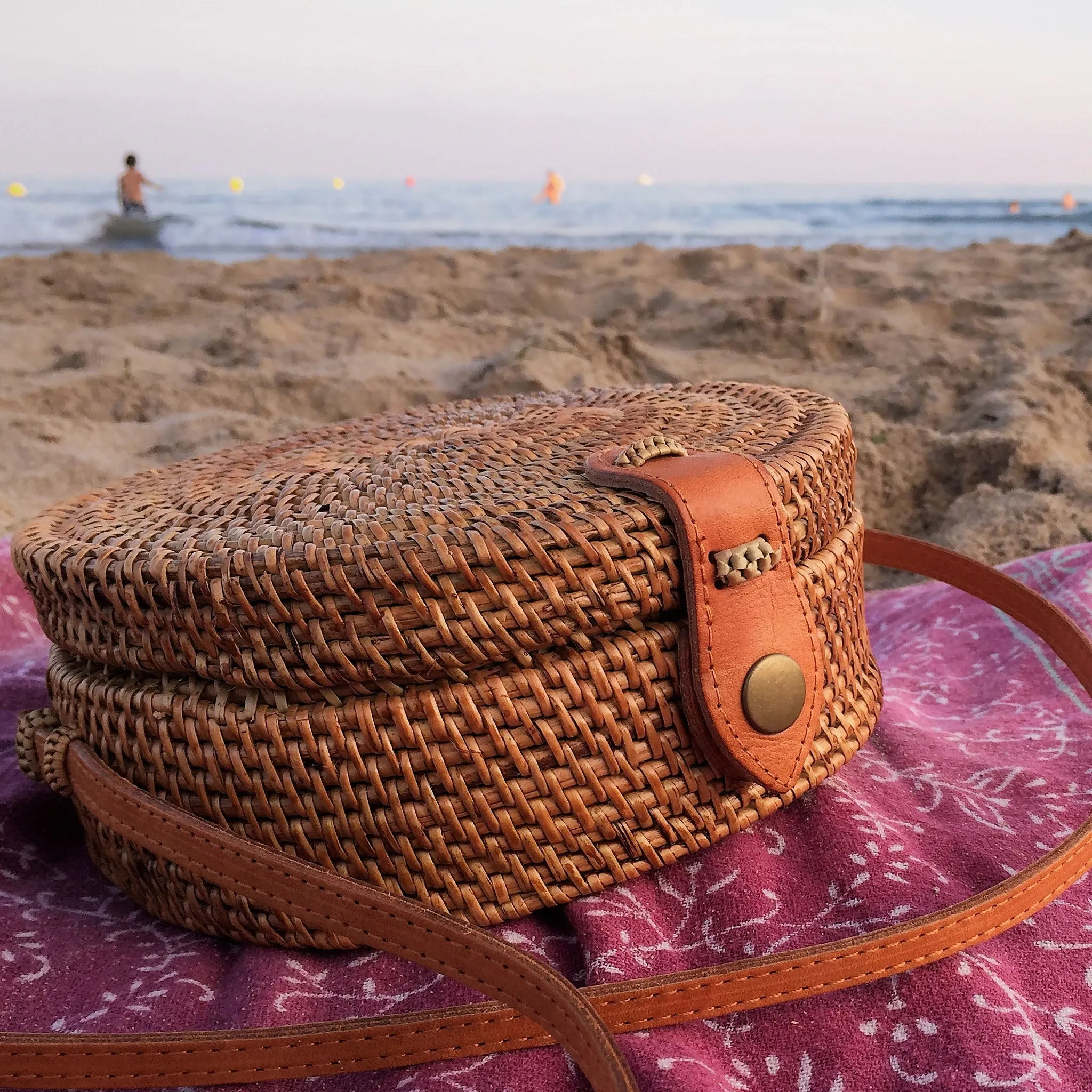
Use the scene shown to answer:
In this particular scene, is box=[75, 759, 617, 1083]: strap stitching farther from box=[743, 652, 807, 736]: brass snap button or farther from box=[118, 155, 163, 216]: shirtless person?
box=[118, 155, 163, 216]: shirtless person

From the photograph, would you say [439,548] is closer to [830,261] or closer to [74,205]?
[830,261]

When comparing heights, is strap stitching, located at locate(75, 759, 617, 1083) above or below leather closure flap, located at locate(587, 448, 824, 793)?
below

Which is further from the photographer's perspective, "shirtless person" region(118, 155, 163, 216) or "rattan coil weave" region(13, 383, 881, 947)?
"shirtless person" region(118, 155, 163, 216)

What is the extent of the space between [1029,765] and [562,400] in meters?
0.62

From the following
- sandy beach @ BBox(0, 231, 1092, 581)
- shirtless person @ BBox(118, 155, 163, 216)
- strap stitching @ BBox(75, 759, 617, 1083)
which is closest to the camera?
strap stitching @ BBox(75, 759, 617, 1083)

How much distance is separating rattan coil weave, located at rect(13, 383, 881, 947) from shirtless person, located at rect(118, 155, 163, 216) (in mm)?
7967

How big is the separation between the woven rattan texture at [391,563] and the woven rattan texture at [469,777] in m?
0.02

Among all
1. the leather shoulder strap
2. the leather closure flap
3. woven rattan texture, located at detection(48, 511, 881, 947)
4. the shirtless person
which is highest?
the shirtless person

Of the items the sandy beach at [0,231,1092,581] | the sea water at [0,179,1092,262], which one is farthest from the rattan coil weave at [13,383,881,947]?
the sea water at [0,179,1092,262]

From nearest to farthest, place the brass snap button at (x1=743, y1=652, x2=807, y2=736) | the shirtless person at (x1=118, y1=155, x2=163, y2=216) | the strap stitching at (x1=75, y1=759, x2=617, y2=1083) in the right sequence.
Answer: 1. the strap stitching at (x1=75, y1=759, x2=617, y2=1083)
2. the brass snap button at (x1=743, y1=652, x2=807, y2=736)
3. the shirtless person at (x1=118, y1=155, x2=163, y2=216)

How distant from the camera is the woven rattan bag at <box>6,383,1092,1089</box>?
0.65 meters

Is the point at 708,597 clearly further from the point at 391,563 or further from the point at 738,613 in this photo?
the point at 391,563

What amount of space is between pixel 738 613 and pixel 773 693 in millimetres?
63

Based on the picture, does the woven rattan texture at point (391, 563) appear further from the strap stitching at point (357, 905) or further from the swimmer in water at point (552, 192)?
the swimmer in water at point (552, 192)
